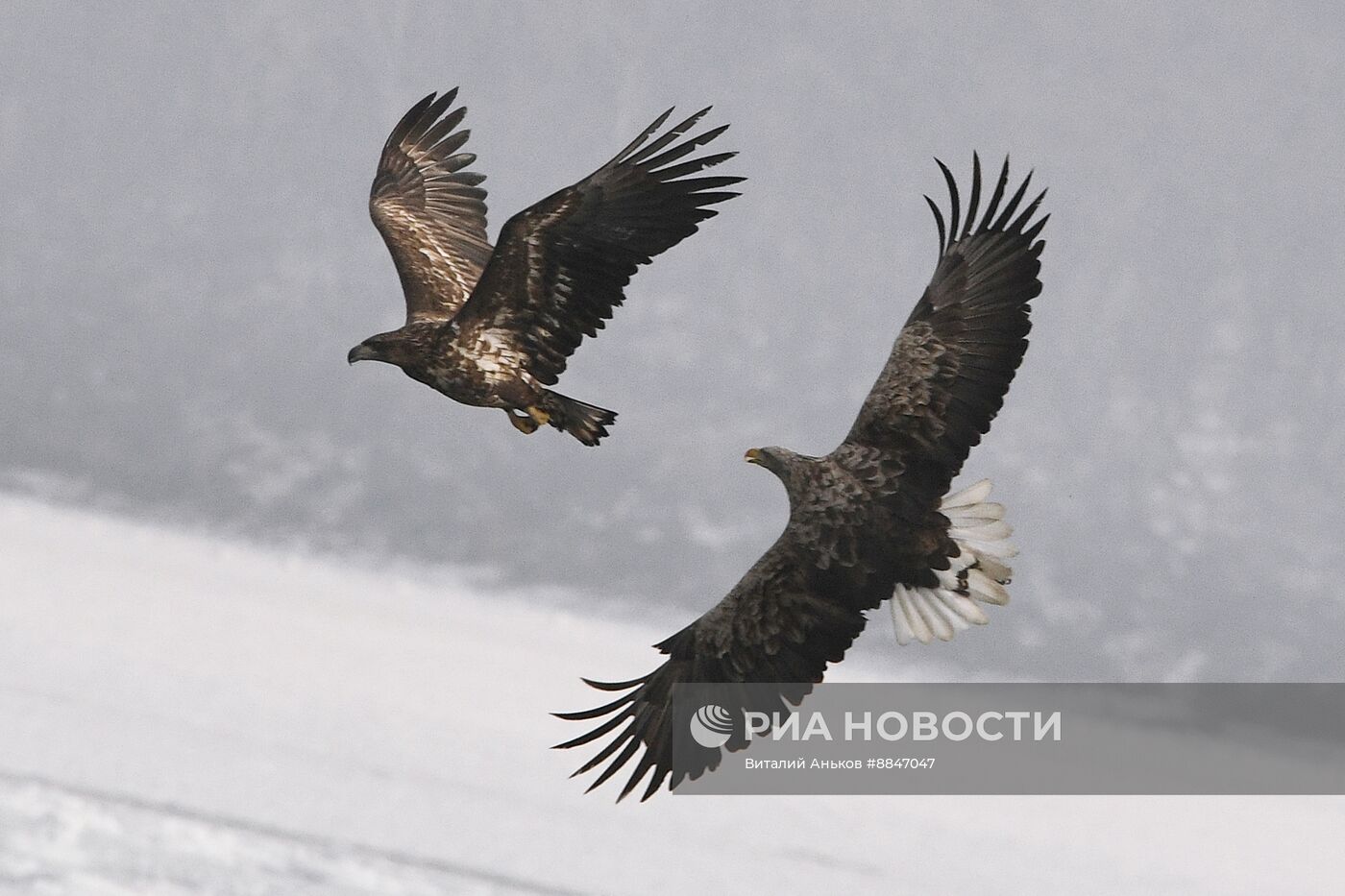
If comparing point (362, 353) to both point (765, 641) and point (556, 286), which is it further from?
point (765, 641)

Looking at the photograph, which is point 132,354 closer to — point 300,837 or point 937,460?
point 300,837

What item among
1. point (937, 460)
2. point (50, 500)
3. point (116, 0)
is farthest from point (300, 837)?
point (116, 0)

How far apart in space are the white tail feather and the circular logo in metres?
0.91

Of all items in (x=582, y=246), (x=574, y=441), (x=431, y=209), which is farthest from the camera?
(x=574, y=441)

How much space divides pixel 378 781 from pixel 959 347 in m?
10.8

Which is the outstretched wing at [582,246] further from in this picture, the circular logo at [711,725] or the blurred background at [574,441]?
the blurred background at [574,441]

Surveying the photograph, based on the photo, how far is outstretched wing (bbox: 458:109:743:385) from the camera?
8.91 meters

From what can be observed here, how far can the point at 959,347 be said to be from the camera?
9.41 meters

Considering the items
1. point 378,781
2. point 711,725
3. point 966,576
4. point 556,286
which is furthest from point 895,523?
point 378,781

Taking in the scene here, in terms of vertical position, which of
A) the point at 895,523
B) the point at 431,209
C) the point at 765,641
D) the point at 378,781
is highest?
the point at 378,781

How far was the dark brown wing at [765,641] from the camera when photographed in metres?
9.12

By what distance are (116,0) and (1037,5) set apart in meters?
14.0

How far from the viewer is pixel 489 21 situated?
30.2 m

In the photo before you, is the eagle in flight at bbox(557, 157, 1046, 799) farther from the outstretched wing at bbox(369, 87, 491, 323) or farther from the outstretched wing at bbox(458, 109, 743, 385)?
the outstretched wing at bbox(369, 87, 491, 323)
